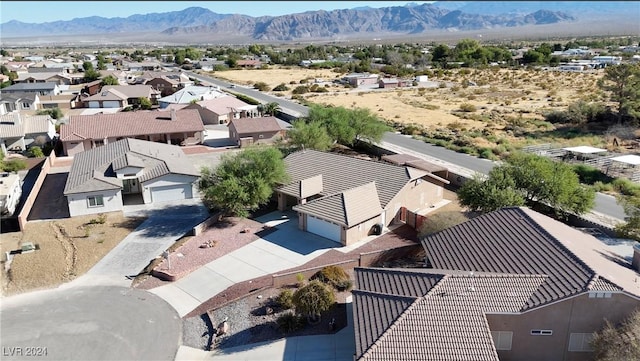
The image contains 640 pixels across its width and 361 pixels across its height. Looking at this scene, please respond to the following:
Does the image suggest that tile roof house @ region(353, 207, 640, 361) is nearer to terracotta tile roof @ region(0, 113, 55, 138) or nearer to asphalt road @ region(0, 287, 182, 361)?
asphalt road @ region(0, 287, 182, 361)

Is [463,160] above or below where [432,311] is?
below

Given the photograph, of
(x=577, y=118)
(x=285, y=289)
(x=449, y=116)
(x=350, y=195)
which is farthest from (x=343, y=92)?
(x=285, y=289)

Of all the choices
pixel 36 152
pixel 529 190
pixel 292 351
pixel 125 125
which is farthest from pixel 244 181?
pixel 36 152

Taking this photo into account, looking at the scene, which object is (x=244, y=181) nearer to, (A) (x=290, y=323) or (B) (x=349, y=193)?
(B) (x=349, y=193)

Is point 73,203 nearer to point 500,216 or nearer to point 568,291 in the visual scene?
point 500,216

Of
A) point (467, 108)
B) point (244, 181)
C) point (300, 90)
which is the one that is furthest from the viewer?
point (300, 90)

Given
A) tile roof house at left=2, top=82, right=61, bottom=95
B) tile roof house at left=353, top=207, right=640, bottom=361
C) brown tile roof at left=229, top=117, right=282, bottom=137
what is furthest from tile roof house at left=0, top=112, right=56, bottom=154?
tile roof house at left=353, top=207, right=640, bottom=361

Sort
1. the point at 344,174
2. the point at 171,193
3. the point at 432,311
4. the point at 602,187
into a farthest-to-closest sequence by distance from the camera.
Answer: the point at 602,187, the point at 171,193, the point at 344,174, the point at 432,311
